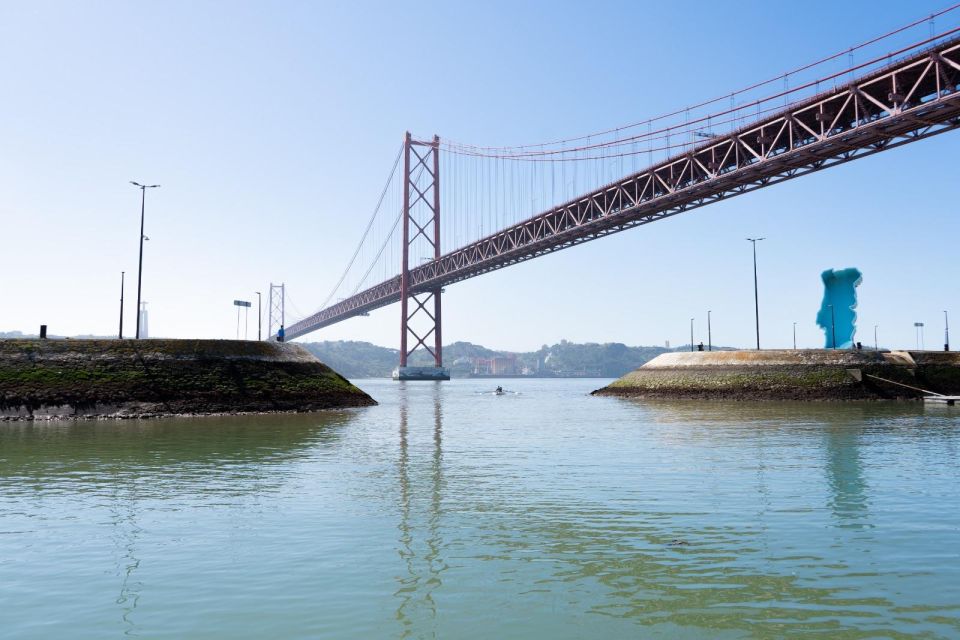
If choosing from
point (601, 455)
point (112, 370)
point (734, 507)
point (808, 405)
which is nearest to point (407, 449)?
point (601, 455)

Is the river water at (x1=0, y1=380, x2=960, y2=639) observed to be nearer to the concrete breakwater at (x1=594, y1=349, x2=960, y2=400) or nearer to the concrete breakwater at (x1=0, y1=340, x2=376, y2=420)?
the concrete breakwater at (x1=0, y1=340, x2=376, y2=420)

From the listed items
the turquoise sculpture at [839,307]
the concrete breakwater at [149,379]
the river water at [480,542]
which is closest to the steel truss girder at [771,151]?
the turquoise sculpture at [839,307]

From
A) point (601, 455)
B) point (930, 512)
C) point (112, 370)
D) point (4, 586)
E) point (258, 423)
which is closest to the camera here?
point (4, 586)

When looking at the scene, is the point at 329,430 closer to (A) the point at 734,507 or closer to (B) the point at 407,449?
(B) the point at 407,449

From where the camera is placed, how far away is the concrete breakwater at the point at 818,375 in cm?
4816

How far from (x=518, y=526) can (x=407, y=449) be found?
12.1 m

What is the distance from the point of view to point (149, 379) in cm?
3594

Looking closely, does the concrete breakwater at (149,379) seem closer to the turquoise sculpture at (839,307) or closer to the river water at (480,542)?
the river water at (480,542)

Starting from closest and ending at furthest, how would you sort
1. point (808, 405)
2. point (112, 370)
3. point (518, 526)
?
1. point (518, 526)
2. point (112, 370)
3. point (808, 405)

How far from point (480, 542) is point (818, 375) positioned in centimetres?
4427

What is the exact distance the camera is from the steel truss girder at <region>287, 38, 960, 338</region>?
3806 centimetres

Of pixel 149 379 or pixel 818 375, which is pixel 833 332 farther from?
pixel 149 379

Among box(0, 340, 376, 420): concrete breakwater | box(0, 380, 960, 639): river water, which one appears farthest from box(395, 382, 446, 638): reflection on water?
box(0, 340, 376, 420): concrete breakwater

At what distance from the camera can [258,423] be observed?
31.5m
